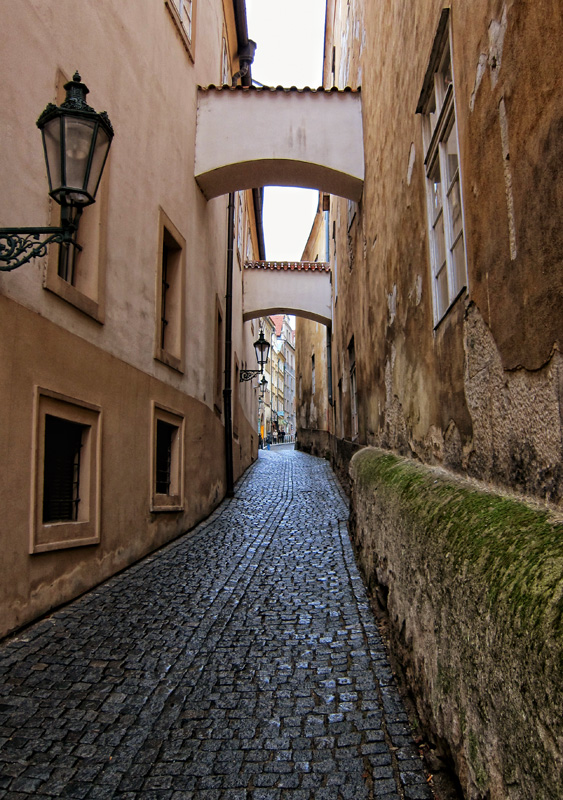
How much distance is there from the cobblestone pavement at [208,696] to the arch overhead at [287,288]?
13.1m

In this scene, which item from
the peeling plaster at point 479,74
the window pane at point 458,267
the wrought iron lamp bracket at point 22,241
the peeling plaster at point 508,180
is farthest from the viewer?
the wrought iron lamp bracket at point 22,241

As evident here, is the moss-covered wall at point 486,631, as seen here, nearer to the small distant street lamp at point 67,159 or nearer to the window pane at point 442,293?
the window pane at point 442,293

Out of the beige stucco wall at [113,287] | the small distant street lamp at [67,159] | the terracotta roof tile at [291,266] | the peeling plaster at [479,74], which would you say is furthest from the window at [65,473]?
the terracotta roof tile at [291,266]

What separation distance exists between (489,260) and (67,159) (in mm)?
2587

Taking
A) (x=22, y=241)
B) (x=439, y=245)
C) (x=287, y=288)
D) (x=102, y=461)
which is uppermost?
(x=287, y=288)

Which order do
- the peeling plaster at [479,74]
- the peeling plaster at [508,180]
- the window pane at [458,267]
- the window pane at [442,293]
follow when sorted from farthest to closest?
the window pane at [442,293], the window pane at [458,267], the peeling plaster at [479,74], the peeling plaster at [508,180]

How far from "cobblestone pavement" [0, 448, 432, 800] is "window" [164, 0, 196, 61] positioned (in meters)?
7.07

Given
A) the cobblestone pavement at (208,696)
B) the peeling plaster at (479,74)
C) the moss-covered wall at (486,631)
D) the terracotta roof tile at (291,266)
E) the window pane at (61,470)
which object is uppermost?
the terracotta roof tile at (291,266)

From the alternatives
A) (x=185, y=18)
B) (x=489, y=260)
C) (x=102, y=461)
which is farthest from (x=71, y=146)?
(x=185, y=18)

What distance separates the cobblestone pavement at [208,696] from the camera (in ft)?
8.36

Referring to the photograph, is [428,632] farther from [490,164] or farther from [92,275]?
[92,275]

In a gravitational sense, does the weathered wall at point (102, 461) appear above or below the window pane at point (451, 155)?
below

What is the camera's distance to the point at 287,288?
1822cm

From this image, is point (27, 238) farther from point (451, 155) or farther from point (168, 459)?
point (168, 459)
